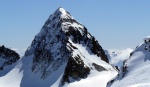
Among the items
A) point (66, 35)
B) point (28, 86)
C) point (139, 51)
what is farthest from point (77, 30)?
point (139, 51)

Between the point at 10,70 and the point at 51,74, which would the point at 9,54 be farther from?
the point at 51,74

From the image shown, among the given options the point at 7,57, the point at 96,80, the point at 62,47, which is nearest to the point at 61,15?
the point at 62,47

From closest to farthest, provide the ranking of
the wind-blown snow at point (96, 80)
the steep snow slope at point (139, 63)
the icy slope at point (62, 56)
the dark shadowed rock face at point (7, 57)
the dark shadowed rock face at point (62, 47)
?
1. the steep snow slope at point (139, 63)
2. the wind-blown snow at point (96, 80)
3. the icy slope at point (62, 56)
4. the dark shadowed rock face at point (62, 47)
5. the dark shadowed rock face at point (7, 57)

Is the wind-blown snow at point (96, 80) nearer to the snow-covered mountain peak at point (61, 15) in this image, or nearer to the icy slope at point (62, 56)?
the icy slope at point (62, 56)

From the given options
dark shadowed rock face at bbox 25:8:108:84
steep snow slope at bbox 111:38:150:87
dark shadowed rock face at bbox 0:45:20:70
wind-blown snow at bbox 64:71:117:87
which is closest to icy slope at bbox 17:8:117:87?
dark shadowed rock face at bbox 25:8:108:84

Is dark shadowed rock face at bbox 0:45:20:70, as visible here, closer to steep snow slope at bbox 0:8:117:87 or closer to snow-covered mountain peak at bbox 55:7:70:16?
steep snow slope at bbox 0:8:117:87

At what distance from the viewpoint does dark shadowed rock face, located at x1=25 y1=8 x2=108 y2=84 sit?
307 feet

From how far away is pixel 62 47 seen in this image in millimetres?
101000

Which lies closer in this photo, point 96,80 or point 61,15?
point 96,80

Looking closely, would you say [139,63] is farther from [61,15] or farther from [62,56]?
[61,15]

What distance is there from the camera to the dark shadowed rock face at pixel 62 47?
93.5 metres

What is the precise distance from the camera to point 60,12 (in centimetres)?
11338

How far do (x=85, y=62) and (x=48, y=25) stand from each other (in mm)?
25225

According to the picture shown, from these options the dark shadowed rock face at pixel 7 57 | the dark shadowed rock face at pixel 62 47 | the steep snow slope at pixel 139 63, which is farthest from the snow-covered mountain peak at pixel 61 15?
the steep snow slope at pixel 139 63
